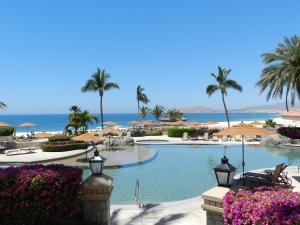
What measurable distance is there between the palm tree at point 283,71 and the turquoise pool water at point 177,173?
1046 centimetres

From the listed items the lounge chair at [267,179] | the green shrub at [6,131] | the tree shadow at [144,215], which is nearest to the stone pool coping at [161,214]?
the tree shadow at [144,215]

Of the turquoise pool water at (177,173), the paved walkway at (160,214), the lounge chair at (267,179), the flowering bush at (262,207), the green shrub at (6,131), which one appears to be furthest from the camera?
the green shrub at (6,131)

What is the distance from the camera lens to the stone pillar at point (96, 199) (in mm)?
7266

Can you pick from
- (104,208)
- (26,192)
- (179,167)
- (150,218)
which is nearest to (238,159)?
(179,167)

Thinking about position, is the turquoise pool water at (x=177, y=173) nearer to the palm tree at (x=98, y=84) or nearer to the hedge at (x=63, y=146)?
the hedge at (x=63, y=146)

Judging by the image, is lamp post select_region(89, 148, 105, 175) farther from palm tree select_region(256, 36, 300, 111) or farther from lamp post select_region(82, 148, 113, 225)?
palm tree select_region(256, 36, 300, 111)

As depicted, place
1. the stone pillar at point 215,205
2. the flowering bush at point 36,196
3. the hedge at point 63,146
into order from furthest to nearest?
the hedge at point 63,146 → the flowering bush at point 36,196 → the stone pillar at point 215,205

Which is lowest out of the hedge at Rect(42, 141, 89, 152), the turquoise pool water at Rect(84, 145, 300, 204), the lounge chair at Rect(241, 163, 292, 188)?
the turquoise pool water at Rect(84, 145, 300, 204)

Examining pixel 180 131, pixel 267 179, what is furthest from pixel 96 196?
pixel 180 131

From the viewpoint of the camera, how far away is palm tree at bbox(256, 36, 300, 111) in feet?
113

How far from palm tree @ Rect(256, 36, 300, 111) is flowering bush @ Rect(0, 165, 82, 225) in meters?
33.0

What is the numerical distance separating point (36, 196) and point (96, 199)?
4.55ft

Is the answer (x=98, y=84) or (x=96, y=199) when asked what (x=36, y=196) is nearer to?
(x=96, y=199)

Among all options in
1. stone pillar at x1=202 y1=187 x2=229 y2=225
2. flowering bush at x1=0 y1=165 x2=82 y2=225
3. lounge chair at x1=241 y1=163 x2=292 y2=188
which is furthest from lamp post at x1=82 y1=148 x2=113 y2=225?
lounge chair at x1=241 y1=163 x2=292 y2=188
